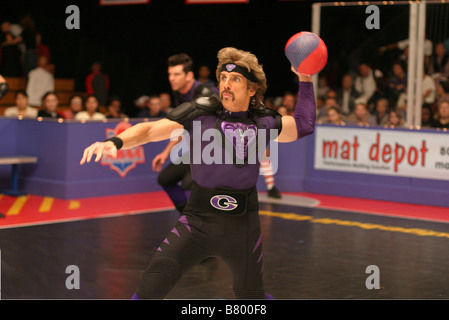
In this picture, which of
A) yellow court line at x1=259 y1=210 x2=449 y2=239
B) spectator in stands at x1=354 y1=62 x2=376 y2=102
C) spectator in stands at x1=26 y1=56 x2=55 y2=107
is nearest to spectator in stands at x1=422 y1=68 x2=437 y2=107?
spectator in stands at x1=354 y1=62 x2=376 y2=102

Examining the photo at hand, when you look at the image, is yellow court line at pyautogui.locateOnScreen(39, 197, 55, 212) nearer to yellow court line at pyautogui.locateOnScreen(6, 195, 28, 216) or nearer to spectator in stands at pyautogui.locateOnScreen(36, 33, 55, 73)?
yellow court line at pyautogui.locateOnScreen(6, 195, 28, 216)

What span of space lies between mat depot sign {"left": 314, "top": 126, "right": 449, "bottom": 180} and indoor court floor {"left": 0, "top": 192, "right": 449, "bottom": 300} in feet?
1.84

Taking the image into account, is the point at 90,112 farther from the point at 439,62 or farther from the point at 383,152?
the point at 439,62

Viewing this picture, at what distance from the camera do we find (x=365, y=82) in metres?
13.1

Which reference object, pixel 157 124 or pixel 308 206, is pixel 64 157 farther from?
pixel 157 124

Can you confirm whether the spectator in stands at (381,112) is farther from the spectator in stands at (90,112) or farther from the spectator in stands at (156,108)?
the spectator in stands at (90,112)

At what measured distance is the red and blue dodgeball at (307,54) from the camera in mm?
5039

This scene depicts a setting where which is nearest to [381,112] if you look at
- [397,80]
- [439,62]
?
[397,80]

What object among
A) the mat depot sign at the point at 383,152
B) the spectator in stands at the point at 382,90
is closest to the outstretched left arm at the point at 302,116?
the mat depot sign at the point at 383,152

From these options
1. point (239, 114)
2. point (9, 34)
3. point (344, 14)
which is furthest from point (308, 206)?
point (9, 34)

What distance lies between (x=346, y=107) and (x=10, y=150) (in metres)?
5.50

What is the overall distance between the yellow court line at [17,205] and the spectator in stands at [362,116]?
17.4 ft

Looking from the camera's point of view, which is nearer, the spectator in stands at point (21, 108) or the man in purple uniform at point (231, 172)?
the man in purple uniform at point (231, 172)

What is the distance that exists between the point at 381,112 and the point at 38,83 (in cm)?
704
